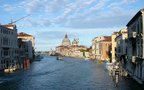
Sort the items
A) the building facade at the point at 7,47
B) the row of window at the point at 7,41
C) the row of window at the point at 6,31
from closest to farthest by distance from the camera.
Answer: the building facade at the point at 7,47
the row of window at the point at 6,31
the row of window at the point at 7,41

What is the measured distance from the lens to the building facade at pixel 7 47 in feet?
236

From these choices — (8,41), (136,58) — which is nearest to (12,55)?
(8,41)

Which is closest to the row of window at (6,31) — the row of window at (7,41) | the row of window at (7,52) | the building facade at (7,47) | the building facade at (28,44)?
the building facade at (7,47)

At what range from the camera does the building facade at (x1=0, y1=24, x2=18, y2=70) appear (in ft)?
236

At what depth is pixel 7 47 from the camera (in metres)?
76.6

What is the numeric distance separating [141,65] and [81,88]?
9.55 metres

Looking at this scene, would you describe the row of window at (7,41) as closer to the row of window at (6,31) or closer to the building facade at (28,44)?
the row of window at (6,31)

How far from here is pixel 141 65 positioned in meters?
45.6

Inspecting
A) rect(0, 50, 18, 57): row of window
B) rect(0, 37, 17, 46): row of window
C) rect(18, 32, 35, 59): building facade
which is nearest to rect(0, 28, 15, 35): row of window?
rect(0, 37, 17, 46): row of window

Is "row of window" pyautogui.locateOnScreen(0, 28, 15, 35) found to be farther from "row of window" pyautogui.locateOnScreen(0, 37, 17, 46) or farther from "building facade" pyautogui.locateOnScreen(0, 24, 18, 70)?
"row of window" pyautogui.locateOnScreen(0, 37, 17, 46)

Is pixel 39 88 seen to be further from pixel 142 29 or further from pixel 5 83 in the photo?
pixel 142 29

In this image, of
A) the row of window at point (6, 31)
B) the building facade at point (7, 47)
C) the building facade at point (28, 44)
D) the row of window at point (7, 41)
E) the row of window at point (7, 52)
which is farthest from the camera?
the building facade at point (28, 44)

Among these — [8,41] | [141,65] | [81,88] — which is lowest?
[81,88]

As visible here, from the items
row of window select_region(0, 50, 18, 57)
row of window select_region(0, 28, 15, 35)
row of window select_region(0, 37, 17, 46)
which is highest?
row of window select_region(0, 28, 15, 35)
